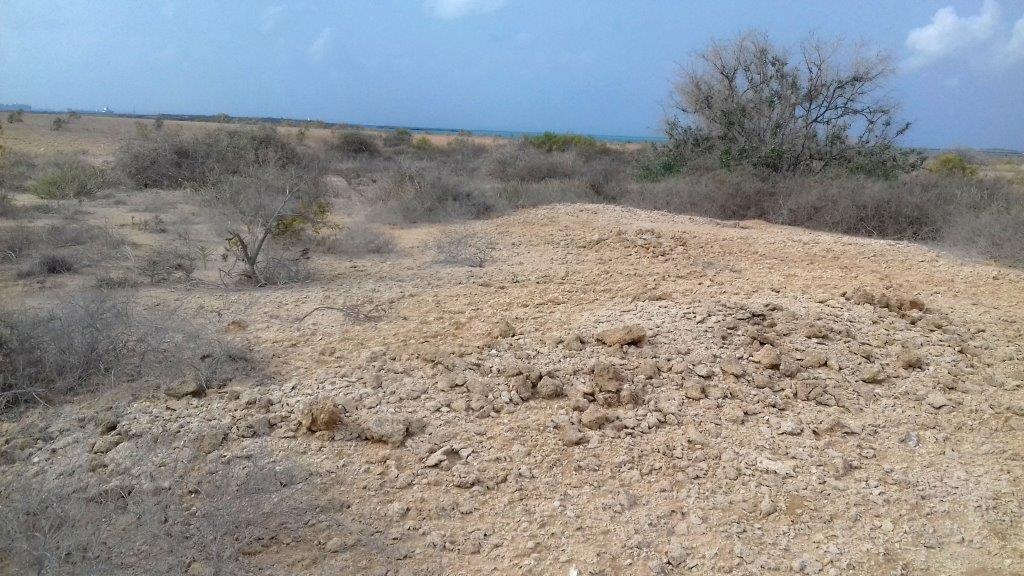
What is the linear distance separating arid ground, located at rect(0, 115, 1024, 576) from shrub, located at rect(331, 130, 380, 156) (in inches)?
665

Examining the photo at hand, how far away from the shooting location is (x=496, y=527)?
3.09 metres

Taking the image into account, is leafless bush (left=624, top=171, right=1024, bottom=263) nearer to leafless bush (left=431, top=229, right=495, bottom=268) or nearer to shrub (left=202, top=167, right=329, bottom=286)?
leafless bush (left=431, top=229, right=495, bottom=268)

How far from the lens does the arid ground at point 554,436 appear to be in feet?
9.60

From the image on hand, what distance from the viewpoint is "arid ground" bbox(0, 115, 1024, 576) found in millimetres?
2926

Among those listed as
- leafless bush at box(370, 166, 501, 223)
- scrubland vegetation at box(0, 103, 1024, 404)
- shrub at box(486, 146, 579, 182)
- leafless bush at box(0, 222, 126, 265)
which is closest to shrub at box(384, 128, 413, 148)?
scrubland vegetation at box(0, 103, 1024, 404)

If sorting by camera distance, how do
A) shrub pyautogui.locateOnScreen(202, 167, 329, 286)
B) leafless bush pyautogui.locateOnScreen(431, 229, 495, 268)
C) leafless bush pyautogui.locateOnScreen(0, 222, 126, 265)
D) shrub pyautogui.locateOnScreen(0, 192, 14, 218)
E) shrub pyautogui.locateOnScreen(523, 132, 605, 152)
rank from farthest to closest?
shrub pyautogui.locateOnScreen(523, 132, 605, 152) → shrub pyautogui.locateOnScreen(0, 192, 14, 218) → leafless bush pyautogui.locateOnScreen(431, 229, 495, 268) → leafless bush pyautogui.locateOnScreen(0, 222, 126, 265) → shrub pyautogui.locateOnScreen(202, 167, 329, 286)

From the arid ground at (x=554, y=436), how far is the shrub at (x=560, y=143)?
48.5ft

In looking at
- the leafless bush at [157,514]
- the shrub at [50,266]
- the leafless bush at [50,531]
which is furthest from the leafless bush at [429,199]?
the leafless bush at [50,531]

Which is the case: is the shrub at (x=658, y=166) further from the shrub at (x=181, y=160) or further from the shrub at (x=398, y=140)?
the shrub at (x=398, y=140)

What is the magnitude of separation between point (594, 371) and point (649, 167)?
11.2m

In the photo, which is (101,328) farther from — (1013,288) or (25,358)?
(1013,288)

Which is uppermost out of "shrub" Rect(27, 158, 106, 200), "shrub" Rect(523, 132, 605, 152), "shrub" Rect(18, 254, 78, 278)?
"shrub" Rect(523, 132, 605, 152)

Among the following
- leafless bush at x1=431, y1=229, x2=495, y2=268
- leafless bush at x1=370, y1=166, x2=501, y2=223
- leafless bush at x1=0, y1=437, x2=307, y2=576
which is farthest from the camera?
leafless bush at x1=370, y1=166, x2=501, y2=223

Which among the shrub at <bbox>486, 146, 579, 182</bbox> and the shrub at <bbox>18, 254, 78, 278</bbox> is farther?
the shrub at <bbox>486, 146, 579, 182</bbox>
